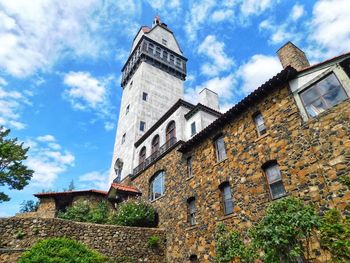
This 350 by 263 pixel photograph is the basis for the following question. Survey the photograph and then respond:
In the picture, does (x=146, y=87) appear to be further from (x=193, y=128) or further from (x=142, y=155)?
(x=193, y=128)

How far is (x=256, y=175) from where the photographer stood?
1103cm

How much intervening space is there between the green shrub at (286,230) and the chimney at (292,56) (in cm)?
764

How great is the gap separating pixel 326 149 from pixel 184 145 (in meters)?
9.52

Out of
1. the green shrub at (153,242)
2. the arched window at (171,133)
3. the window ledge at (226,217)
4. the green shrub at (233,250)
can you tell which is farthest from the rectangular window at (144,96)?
the green shrub at (233,250)

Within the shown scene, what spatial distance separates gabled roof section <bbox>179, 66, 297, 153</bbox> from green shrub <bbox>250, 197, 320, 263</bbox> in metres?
5.89

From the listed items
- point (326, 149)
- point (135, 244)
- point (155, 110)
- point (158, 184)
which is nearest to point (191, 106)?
point (158, 184)

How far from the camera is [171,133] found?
20.8 meters

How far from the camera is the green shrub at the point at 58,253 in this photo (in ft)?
33.5

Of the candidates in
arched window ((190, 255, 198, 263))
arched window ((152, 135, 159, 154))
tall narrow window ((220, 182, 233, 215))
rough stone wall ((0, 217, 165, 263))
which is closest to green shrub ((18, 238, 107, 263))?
rough stone wall ((0, 217, 165, 263))

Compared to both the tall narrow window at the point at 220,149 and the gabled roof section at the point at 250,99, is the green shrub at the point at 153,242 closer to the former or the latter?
the gabled roof section at the point at 250,99

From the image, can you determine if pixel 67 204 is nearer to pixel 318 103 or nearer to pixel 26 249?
pixel 26 249

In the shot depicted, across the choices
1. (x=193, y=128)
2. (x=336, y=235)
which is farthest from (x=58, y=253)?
(x=193, y=128)

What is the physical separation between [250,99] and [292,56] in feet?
10.3

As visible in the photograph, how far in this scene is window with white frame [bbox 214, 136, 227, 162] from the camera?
45.6 ft
